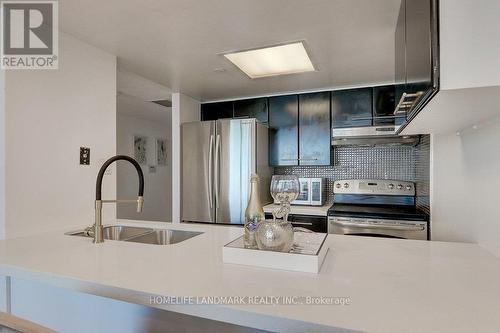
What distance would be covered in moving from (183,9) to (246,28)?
1.32 ft

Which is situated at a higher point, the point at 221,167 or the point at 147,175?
the point at 221,167

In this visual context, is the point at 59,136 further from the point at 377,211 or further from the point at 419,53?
the point at 377,211

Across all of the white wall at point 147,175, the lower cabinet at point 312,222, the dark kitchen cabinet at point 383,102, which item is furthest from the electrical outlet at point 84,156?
the white wall at point 147,175

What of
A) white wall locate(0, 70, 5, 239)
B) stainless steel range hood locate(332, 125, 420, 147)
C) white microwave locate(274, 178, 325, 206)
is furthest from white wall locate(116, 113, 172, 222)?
white wall locate(0, 70, 5, 239)

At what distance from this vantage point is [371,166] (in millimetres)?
3088

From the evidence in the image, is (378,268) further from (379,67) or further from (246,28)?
(379,67)

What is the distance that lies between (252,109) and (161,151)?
295 cm

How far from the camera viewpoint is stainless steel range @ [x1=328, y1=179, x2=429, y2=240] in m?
2.24

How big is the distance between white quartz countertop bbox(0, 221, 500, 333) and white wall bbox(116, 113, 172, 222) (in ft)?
11.8

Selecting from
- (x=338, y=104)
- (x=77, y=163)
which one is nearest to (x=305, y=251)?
(x=77, y=163)

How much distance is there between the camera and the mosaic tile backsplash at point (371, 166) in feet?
9.48

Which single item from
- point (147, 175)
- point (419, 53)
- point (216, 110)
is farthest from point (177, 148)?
point (419, 53)

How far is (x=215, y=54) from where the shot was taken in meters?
2.15

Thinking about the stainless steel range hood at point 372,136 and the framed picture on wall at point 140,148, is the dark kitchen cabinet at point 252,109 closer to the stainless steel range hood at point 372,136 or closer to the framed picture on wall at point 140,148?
the stainless steel range hood at point 372,136
